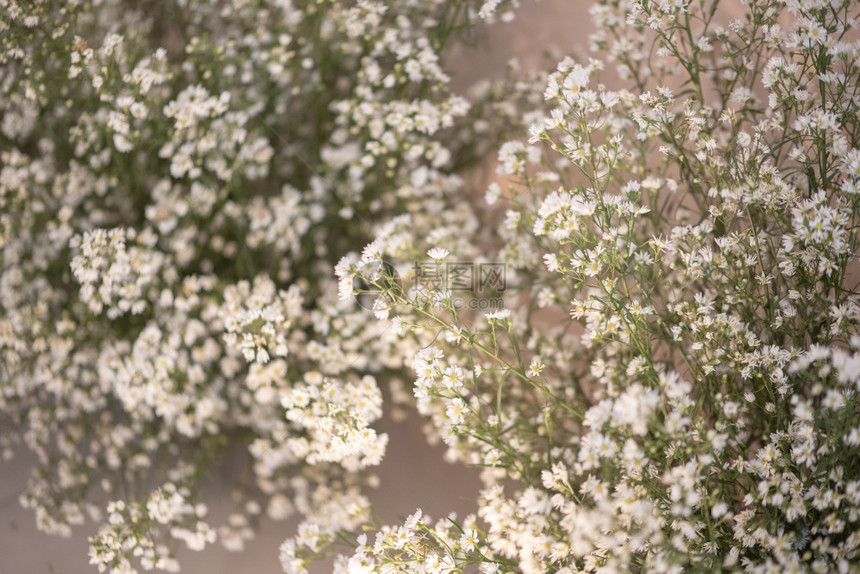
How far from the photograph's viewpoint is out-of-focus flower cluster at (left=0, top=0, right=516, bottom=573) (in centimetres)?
121

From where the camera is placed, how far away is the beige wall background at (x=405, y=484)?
151 cm

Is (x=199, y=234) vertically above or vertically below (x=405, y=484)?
above

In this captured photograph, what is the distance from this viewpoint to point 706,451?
76 centimetres

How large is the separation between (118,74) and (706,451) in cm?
117

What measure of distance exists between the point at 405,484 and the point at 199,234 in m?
0.75

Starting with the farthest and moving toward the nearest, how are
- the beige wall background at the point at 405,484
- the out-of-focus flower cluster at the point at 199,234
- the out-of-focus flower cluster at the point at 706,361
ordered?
the beige wall background at the point at 405,484 < the out-of-focus flower cluster at the point at 199,234 < the out-of-focus flower cluster at the point at 706,361

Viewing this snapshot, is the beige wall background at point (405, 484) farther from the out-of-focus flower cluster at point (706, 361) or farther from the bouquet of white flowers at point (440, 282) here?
the out-of-focus flower cluster at point (706, 361)

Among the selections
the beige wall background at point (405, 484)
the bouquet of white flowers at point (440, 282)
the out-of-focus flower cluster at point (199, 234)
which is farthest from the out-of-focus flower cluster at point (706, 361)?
the beige wall background at point (405, 484)

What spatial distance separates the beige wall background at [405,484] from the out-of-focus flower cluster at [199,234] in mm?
62

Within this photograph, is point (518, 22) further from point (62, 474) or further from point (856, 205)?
point (62, 474)

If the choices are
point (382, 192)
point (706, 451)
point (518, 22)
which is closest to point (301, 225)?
point (382, 192)

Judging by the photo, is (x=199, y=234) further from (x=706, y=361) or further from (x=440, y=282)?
(x=706, y=361)

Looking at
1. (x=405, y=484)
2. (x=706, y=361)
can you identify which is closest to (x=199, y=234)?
(x=405, y=484)

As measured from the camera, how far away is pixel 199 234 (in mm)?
1486
